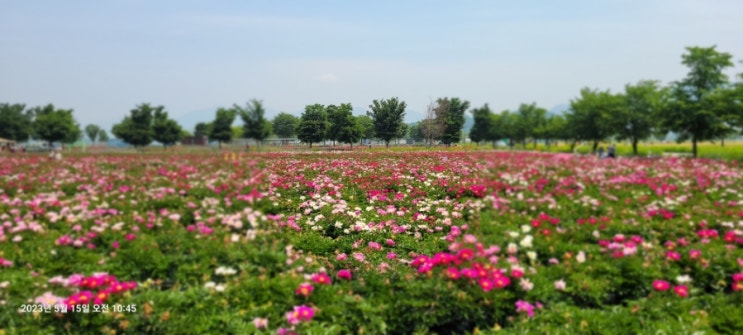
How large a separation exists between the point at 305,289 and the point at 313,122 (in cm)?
249

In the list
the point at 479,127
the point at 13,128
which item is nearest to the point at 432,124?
the point at 479,127

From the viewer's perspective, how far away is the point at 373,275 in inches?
183

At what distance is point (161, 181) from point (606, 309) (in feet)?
29.1

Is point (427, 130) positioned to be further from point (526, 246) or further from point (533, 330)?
point (533, 330)

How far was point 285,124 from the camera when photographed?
5.70 m

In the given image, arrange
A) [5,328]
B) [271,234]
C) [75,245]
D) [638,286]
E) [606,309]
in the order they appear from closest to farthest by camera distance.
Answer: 1. [5,328]
2. [606,309]
3. [638,286]
4. [75,245]
5. [271,234]

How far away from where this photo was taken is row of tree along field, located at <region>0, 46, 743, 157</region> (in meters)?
5.86

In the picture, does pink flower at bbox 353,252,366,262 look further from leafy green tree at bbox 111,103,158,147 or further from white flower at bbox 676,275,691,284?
leafy green tree at bbox 111,103,158,147

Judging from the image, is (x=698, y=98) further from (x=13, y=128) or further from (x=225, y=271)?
(x=13, y=128)

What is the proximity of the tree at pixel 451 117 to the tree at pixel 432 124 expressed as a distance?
0.03 m

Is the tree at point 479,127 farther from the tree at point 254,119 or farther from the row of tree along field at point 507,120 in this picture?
the tree at point 254,119

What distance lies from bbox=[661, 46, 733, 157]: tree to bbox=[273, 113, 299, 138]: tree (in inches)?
1212

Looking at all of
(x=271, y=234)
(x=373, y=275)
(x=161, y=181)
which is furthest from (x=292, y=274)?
(x=161, y=181)

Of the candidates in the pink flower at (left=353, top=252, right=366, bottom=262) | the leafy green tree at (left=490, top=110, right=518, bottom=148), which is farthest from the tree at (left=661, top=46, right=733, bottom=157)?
the leafy green tree at (left=490, top=110, right=518, bottom=148)
